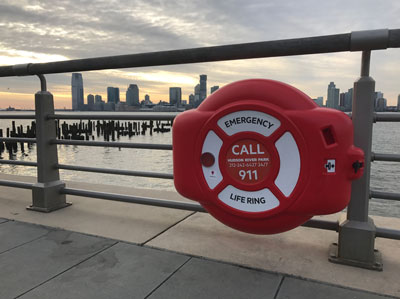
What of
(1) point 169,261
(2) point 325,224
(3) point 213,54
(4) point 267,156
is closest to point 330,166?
(4) point 267,156

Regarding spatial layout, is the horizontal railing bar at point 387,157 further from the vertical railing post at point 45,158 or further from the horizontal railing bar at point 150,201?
the vertical railing post at point 45,158

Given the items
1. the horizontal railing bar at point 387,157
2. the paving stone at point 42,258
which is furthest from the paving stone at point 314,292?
the paving stone at point 42,258

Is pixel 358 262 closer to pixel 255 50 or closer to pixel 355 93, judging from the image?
pixel 355 93

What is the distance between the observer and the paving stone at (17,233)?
2535mm

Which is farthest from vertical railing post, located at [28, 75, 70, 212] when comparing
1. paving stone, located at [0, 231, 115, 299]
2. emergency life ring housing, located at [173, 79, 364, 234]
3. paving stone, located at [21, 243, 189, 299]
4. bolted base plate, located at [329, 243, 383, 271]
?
bolted base plate, located at [329, 243, 383, 271]

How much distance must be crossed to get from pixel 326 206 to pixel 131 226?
5.70 feet

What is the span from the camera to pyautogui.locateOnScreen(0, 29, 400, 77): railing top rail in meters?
1.90

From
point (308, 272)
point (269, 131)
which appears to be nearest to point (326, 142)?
point (269, 131)

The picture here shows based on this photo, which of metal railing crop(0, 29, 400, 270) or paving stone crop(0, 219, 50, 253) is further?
paving stone crop(0, 219, 50, 253)

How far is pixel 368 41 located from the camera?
6.22ft

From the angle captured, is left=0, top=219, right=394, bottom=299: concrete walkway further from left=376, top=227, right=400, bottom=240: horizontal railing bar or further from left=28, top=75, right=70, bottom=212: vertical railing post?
left=28, top=75, right=70, bottom=212: vertical railing post

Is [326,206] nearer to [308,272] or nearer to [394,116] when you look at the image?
[308,272]

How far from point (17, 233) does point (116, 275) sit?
1.20 meters

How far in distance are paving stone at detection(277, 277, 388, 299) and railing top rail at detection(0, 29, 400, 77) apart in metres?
1.38
